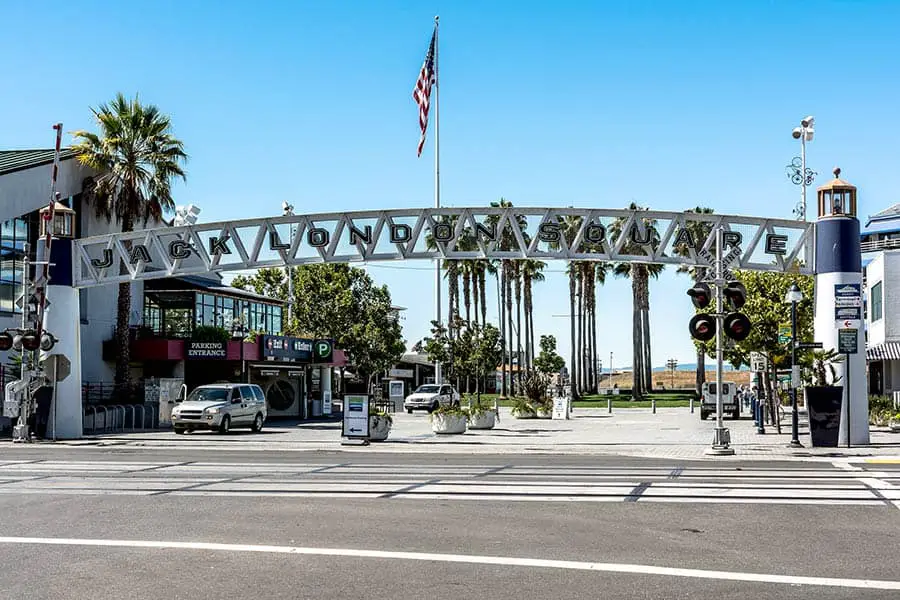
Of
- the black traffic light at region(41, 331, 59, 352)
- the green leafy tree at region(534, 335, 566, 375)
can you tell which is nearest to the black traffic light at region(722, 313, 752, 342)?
the black traffic light at region(41, 331, 59, 352)

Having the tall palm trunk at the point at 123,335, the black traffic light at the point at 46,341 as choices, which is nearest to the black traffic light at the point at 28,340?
the black traffic light at the point at 46,341

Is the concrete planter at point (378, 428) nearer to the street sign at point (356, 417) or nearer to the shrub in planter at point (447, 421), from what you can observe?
the street sign at point (356, 417)

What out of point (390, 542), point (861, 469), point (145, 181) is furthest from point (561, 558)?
point (145, 181)

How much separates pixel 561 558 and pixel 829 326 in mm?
18027

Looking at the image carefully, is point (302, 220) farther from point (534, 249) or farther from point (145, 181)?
point (145, 181)

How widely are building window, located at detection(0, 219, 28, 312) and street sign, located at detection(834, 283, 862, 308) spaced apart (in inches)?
1121

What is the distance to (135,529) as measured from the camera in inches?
440

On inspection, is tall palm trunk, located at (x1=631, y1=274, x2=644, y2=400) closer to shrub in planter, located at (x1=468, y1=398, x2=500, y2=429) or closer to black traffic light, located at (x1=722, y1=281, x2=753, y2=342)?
shrub in planter, located at (x1=468, y1=398, x2=500, y2=429)

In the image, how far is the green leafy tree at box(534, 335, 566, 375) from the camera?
10850cm

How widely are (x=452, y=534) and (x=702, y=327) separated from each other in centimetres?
1299

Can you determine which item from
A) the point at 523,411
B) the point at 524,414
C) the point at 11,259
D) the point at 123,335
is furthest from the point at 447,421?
the point at 11,259

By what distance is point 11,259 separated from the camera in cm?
3881

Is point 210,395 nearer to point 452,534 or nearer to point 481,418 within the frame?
point 481,418

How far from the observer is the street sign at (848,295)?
24625mm
